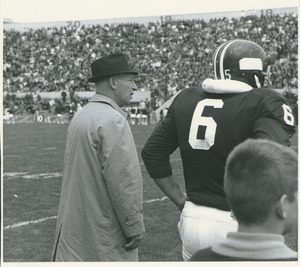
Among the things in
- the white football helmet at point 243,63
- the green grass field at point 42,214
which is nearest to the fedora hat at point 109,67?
the white football helmet at point 243,63

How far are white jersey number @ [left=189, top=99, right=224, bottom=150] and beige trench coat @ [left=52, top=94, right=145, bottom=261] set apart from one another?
1.67 feet

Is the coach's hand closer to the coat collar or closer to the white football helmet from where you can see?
the coat collar

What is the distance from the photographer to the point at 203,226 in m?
2.28

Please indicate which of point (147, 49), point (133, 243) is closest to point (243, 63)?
point (133, 243)

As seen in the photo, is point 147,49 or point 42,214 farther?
point 147,49

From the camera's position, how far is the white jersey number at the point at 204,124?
2281 millimetres

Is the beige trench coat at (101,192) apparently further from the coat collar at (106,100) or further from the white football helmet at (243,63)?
the white football helmet at (243,63)

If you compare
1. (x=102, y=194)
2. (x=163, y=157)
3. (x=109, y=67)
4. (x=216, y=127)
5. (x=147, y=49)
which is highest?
(x=109, y=67)

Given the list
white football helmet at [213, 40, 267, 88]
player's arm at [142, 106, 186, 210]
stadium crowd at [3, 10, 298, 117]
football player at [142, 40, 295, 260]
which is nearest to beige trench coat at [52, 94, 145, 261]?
player's arm at [142, 106, 186, 210]

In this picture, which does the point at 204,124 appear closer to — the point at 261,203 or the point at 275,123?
the point at 275,123

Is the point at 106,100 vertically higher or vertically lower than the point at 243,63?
lower

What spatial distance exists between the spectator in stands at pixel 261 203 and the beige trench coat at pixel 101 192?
51.1 inches

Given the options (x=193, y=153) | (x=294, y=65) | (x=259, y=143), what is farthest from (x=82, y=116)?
(x=294, y=65)

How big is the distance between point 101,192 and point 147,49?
99.2 ft
